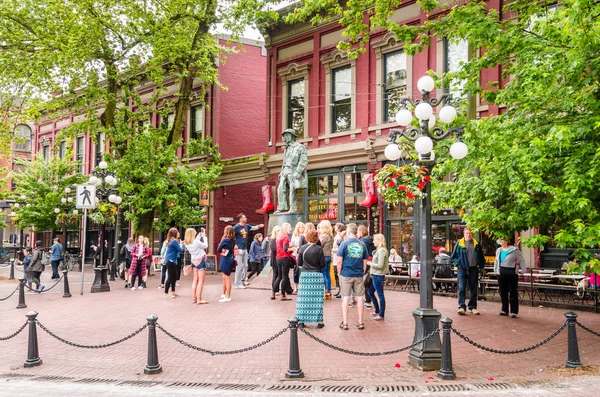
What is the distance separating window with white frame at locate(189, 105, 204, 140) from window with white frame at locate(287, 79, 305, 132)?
267 inches

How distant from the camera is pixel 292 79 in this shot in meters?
25.0

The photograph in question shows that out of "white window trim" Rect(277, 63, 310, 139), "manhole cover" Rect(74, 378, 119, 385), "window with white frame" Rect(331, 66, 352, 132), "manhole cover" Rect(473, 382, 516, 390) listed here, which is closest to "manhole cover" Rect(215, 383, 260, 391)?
"manhole cover" Rect(74, 378, 119, 385)

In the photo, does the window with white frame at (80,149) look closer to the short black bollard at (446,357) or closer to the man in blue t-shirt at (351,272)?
the man in blue t-shirt at (351,272)

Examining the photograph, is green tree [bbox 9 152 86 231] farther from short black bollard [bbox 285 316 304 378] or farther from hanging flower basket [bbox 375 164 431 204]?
short black bollard [bbox 285 316 304 378]

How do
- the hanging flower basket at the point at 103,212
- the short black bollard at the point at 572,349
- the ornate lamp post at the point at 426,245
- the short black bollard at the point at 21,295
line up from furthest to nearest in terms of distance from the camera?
the hanging flower basket at the point at 103,212 → the short black bollard at the point at 21,295 → the short black bollard at the point at 572,349 → the ornate lamp post at the point at 426,245

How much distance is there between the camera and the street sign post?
52.3 feet

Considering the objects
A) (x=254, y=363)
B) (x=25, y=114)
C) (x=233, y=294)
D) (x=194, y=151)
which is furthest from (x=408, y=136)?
(x=25, y=114)

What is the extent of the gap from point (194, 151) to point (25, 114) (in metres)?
7.18

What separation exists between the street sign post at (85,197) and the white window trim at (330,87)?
10422 mm

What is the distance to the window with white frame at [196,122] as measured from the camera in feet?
98.5

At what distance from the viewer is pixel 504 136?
9062 millimetres

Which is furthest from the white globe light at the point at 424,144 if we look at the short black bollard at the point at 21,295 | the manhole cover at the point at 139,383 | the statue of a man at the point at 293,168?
the short black bollard at the point at 21,295

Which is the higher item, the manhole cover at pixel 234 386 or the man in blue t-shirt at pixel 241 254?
the man in blue t-shirt at pixel 241 254

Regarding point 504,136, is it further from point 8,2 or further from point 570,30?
point 8,2
